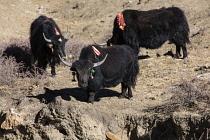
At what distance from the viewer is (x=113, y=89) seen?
813 cm

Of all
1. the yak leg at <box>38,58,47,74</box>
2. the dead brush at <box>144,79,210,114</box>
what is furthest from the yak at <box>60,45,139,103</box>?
the yak leg at <box>38,58,47,74</box>

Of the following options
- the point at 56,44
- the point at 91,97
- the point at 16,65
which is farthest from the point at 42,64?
the point at 91,97

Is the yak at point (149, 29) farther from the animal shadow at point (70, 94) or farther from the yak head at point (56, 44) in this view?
the animal shadow at point (70, 94)

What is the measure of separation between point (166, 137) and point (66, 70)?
4.30m

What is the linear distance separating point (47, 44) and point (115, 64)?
2.28m

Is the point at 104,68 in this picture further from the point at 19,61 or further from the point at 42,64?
the point at 19,61

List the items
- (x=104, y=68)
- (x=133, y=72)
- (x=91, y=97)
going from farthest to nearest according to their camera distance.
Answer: (x=133, y=72) → (x=104, y=68) → (x=91, y=97)

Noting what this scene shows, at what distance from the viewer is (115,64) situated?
706 centimetres

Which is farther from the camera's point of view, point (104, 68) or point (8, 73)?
point (8, 73)

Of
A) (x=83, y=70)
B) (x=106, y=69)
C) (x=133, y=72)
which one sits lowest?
(x=133, y=72)

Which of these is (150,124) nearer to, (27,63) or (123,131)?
(123,131)

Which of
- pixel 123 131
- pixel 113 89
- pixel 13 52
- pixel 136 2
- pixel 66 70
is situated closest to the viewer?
pixel 123 131

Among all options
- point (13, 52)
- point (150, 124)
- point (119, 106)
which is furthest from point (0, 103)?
point (13, 52)

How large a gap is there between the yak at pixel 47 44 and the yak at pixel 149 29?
4.88 feet
